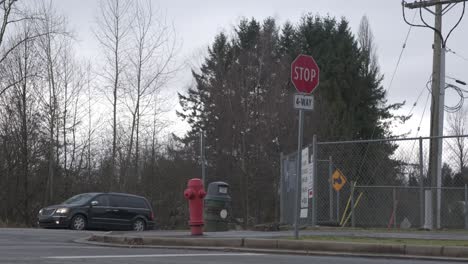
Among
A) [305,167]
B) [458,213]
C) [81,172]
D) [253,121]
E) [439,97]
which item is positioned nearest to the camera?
[305,167]

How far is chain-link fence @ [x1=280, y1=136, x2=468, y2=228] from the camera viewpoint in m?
19.8

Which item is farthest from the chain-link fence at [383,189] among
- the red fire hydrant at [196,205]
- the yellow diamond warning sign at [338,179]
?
the red fire hydrant at [196,205]

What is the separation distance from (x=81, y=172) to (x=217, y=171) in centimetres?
792

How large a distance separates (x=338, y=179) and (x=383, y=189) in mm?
1550

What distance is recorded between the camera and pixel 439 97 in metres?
23.5

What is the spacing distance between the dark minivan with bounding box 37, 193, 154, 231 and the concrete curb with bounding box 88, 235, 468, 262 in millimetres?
11425

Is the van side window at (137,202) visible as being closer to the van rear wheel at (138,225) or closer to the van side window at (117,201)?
the van side window at (117,201)

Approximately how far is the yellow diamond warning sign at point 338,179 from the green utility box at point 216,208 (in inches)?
209

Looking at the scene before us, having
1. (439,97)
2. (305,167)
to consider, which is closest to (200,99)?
(439,97)

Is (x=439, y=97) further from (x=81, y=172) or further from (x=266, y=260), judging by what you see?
(x=81, y=172)

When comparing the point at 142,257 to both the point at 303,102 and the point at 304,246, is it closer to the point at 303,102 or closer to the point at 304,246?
the point at 304,246

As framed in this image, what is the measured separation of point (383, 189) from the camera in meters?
21.0

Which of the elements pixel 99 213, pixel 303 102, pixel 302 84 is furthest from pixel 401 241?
pixel 99 213

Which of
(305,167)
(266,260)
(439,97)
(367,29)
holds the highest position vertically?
(367,29)
